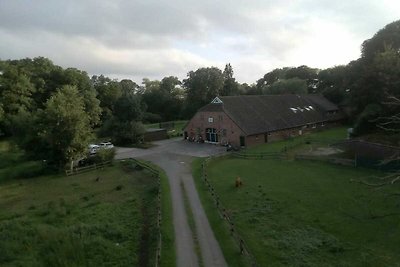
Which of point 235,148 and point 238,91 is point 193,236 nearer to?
point 235,148

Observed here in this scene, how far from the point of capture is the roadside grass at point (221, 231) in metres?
17.8

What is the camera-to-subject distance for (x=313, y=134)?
190 feet

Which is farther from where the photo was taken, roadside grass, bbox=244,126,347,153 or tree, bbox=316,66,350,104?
tree, bbox=316,66,350,104

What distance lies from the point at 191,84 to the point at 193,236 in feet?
209

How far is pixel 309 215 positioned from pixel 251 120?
29445 mm

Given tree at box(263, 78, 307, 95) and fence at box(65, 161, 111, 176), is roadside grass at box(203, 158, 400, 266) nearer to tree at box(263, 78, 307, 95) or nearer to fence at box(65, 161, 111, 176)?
fence at box(65, 161, 111, 176)

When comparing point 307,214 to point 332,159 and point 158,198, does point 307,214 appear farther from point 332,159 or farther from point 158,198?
point 332,159

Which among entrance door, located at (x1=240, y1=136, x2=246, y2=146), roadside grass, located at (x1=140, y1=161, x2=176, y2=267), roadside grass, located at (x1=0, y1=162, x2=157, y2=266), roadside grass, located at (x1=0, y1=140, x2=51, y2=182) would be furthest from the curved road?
roadside grass, located at (x1=0, y1=140, x2=51, y2=182)

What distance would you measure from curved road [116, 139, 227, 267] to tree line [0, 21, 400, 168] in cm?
698

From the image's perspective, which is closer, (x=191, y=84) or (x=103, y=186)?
(x=103, y=186)

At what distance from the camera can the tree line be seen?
4016 centimetres

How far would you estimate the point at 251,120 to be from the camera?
2050 inches

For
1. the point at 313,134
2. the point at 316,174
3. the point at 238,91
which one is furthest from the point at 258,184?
the point at 238,91

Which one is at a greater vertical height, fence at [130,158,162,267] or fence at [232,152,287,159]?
fence at [232,152,287,159]
